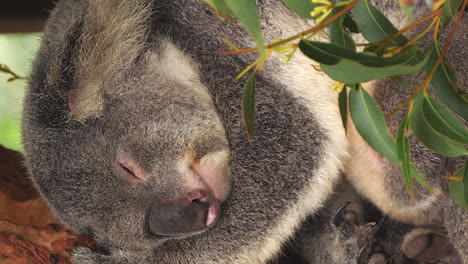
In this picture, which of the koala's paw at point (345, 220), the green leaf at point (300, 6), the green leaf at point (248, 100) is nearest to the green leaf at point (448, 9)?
the green leaf at point (300, 6)

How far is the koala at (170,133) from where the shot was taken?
225 centimetres

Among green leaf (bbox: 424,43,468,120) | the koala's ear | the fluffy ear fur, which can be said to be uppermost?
green leaf (bbox: 424,43,468,120)

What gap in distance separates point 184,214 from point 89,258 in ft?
2.00

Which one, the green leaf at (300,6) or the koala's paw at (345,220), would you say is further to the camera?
the koala's paw at (345,220)

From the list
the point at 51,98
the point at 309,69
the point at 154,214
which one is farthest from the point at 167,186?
the point at 309,69

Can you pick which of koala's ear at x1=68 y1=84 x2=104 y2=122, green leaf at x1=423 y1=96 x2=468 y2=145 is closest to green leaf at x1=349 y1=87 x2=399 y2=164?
green leaf at x1=423 y1=96 x2=468 y2=145

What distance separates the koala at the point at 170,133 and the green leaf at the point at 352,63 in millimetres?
1013

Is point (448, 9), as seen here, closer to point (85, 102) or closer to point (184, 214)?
point (184, 214)

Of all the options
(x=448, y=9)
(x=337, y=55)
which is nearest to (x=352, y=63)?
(x=337, y=55)

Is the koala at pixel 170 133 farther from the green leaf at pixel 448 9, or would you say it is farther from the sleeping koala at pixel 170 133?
the green leaf at pixel 448 9

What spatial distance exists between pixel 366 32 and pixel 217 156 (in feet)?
3.26

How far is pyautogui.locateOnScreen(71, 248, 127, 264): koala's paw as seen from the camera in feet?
8.18

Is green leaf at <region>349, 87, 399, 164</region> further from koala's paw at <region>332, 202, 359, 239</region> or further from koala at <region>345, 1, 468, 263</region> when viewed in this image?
koala's paw at <region>332, 202, 359, 239</region>

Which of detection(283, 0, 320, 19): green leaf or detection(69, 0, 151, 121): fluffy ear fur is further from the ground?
detection(283, 0, 320, 19): green leaf
